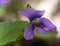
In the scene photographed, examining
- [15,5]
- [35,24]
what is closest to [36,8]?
[15,5]

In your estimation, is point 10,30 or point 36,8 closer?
point 10,30

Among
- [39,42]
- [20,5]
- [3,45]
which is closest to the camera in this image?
[3,45]

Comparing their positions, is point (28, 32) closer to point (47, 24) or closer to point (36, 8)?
point (47, 24)

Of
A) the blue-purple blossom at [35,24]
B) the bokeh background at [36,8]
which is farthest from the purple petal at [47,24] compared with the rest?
the bokeh background at [36,8]

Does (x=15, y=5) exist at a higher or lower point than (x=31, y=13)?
lower

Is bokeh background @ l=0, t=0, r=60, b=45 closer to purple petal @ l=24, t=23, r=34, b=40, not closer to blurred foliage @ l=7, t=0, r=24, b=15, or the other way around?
blurred foliage @ l=7, t=0, r=24, b=15

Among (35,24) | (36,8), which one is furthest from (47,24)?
(36,8)

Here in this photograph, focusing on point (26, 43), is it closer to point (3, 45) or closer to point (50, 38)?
point (50, 38)

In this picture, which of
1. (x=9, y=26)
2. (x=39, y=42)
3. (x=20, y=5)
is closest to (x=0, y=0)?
(x=9, y=26)
